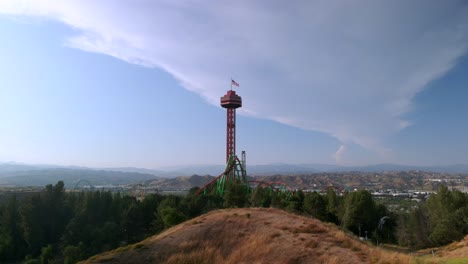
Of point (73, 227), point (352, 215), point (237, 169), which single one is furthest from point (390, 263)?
point (237, 169)

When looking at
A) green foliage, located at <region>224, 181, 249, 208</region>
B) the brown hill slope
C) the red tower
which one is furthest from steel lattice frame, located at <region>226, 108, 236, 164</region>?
the brown hill slope

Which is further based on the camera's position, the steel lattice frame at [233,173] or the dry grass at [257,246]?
the steel lattice frame at [233,173]

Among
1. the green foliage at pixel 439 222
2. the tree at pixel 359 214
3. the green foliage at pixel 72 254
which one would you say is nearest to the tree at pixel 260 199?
the tree at pixel 359 214

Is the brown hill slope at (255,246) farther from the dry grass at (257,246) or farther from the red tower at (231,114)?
the red tower at (231,114)

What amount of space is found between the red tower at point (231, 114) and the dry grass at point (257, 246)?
3003 inches

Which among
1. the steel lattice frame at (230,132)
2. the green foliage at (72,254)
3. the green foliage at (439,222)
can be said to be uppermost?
the steel lattice frame at (230,132)

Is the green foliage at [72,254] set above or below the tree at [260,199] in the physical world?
below

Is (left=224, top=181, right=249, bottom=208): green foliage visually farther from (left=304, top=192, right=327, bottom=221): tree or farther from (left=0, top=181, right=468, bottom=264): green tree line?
(left=304, top=192, right=327, bottom=221): tree

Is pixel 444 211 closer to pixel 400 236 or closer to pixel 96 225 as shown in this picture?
pixel 400 236

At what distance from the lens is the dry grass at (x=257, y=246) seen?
44.5 feet

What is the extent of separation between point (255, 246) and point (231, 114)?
82.2 m

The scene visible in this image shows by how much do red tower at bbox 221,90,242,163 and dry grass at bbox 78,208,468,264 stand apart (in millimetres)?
76267

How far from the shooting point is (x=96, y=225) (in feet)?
151

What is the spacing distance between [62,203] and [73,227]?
26.6ft
